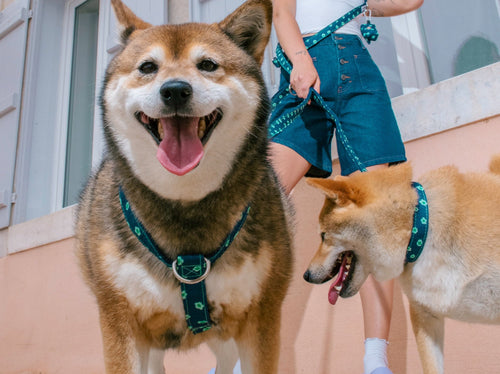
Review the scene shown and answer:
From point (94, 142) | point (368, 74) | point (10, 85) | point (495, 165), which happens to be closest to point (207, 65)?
point (368, 74)

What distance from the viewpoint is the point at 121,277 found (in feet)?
4.93

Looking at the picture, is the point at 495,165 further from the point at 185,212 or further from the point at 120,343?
the point at 120,343

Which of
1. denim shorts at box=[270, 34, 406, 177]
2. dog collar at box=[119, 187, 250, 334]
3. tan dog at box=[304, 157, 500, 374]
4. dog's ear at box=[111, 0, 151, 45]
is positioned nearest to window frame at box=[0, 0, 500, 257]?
dog's ear at box=[111, 0, 151, 45]

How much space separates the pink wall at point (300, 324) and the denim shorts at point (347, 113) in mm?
465

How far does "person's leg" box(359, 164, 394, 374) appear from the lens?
1.91 meters

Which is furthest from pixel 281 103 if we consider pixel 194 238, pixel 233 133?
pixel 194 238

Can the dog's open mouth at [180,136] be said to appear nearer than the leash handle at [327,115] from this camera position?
Yes

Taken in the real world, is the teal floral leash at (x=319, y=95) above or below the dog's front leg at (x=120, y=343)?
above

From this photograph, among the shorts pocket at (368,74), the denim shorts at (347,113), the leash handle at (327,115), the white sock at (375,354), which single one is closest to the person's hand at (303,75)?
the leash handle at (327,115)

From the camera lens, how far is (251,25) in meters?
1.83

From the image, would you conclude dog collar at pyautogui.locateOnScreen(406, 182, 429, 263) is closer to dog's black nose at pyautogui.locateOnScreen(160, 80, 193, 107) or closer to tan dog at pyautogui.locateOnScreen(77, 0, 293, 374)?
tan dog at pyautogui.locateOnScreen(77, 0, 293, 374)

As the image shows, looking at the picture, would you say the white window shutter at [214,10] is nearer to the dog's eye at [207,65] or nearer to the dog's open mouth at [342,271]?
the dog's eye at [207,65]

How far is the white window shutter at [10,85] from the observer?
16.3ft

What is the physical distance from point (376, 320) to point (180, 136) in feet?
3.91
